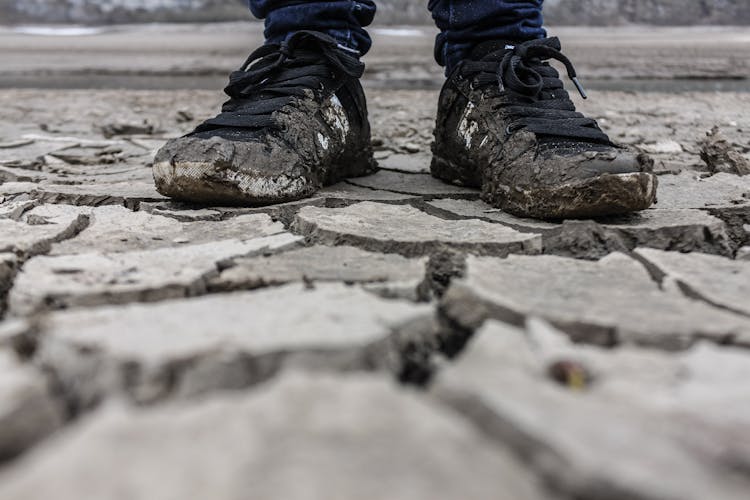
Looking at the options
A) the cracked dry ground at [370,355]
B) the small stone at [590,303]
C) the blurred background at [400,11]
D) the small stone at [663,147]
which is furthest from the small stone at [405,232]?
the blurred background at [400,11]

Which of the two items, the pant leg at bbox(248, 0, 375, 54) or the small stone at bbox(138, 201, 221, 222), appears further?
the pant leg at bbox(248, 0, 375, 54)

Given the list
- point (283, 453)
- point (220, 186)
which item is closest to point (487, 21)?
point (220, 186)

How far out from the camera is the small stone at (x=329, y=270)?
0.94 m

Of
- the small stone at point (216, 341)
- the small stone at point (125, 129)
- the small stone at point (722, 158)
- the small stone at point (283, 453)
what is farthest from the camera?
the small stone at point (125, 129)

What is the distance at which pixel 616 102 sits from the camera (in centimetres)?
353

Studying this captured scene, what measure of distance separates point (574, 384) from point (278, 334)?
0.31m

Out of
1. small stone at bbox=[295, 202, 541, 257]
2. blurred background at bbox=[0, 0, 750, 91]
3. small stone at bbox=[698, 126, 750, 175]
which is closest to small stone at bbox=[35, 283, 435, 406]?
small stone at bbox=[295, 202, 541, 257]

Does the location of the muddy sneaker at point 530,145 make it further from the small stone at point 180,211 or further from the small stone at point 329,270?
the small stone at point 180,211

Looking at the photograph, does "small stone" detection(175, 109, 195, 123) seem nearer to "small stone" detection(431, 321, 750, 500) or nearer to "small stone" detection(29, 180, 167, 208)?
"small stone" detection(29, 180, 167, 208)

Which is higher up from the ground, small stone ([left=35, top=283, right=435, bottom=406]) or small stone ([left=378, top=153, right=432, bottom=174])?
small stone ([left=35, top=283, right=435, bottom=406])

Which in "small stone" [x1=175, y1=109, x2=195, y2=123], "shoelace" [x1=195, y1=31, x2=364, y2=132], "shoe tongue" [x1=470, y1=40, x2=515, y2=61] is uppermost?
"shoe tongue" [x1=470, y1=40, x2=515, y2=61]

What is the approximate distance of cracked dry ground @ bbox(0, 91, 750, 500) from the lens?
20.2 inches

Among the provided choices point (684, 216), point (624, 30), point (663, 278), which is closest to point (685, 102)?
point (684, 216)

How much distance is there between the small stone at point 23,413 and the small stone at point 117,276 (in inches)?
9.5
